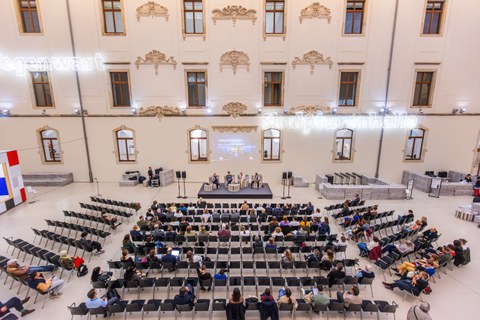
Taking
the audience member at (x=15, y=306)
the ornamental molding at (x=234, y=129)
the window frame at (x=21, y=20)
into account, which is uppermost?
the window frame at (x=21, y=20)

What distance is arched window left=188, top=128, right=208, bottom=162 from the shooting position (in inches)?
663

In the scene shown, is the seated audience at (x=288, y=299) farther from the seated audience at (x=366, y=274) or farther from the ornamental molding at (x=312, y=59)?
the ornamental molding at (x=312, y=59)

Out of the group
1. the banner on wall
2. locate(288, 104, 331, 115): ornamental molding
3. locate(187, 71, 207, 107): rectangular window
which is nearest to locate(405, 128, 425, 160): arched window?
locate(288, 104, 331, 115): ornamental molding

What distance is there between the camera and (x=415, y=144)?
17109mm

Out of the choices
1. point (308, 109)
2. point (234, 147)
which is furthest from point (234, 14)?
point (234, 147)

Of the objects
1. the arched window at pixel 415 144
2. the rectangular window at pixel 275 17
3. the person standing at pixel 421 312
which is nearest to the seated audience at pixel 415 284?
the person standing at pixel 421 312

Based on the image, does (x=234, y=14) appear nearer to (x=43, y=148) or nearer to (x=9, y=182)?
(x=43, y=148)

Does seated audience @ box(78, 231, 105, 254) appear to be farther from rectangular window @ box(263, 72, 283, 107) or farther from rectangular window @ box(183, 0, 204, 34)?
rectangular window @ box(183, 0, 204, 34)

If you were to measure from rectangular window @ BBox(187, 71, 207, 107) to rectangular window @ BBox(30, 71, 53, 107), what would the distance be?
29.5 feet

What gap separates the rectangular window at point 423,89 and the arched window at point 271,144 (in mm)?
9297

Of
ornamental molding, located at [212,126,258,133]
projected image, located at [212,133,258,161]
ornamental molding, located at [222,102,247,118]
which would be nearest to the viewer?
ornamental molding, located at [222,102,247,118]

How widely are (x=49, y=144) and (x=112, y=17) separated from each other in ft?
30.8

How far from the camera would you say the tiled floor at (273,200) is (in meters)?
6.63

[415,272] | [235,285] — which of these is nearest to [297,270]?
[235,285]
